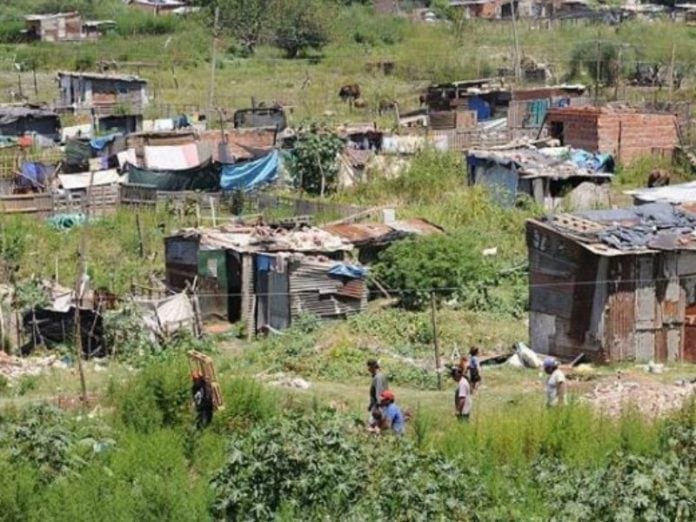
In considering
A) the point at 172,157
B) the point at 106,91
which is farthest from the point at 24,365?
the point at 106,91

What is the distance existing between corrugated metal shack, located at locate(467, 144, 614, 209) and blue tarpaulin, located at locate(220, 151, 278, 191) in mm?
3752

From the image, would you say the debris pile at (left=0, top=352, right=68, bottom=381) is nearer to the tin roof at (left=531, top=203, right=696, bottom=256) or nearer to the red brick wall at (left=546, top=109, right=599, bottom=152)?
the tin roof at (left=531, top=203, right=696, bottom=256)

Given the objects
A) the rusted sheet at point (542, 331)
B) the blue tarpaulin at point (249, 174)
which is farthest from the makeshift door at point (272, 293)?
the blue tarpaulin at point (249, 174)

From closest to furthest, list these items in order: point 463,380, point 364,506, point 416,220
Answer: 1. point 364,506
2. point 463,380
3. point 416,220

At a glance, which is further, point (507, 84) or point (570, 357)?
point (507, 84)

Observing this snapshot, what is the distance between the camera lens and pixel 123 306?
18.5m

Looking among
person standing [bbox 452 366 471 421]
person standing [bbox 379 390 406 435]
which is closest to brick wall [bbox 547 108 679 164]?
person standing [bbox 452 366 471 421]

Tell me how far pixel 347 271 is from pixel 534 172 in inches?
272

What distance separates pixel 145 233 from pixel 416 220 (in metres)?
4.40

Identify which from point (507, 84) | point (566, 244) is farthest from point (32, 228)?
point (507, 84)

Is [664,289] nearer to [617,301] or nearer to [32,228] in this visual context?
[617,301]

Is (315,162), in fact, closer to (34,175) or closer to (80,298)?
(34,175)

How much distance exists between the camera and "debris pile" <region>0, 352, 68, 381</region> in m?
17.1

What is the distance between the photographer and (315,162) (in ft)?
88.8
